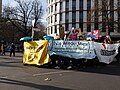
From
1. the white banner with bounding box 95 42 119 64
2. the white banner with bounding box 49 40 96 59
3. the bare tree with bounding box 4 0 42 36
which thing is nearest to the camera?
the white banner with bounding box 49 40 96 59

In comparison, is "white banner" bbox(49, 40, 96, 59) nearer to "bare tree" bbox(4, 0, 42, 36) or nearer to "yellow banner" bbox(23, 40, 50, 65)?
"yellow banner" bbox(23, 40, 50, 65)

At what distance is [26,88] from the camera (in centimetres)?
1022

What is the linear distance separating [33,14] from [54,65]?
1894 inches

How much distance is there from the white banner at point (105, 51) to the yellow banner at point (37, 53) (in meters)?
3.44

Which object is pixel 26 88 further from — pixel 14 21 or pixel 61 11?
pixel 61 11

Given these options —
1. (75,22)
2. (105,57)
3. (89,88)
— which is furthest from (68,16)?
(89,88)

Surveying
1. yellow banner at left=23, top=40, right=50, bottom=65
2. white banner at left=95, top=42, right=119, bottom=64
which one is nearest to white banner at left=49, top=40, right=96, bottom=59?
yellow banner at left=23, top=40, right=50, bottom=65

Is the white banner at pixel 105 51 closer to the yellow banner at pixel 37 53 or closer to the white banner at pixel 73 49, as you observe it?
the white banner at pixel 73 49

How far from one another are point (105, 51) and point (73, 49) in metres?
2.53

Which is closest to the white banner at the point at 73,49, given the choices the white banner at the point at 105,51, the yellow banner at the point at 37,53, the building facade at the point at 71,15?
the yellow banner at the point at 37,53

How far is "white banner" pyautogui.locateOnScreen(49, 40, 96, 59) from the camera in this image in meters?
18.9

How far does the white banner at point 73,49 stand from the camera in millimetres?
18906

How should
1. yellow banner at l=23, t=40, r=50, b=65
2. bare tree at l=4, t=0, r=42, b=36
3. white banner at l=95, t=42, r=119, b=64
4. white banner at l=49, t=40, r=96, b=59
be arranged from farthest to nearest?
bare tree at l=4, t=0, r=42, b=36 → white banner at l=95, t=42, r=119, b=64 → yellow banner at l=23, t=40, r=50, b=65 → white banner at l=49, t=40, r=96, b=59

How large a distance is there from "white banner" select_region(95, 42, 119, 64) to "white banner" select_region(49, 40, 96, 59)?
0.56 metres
